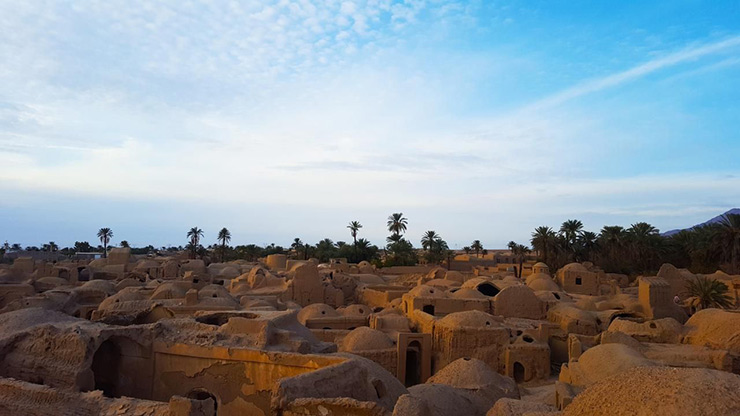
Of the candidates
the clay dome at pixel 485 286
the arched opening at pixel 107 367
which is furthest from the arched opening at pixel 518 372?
the arched opening at pixel 107 367

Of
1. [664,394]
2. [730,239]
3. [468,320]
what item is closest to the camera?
[664,394]

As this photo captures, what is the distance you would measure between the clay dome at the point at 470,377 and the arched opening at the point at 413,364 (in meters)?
3.43

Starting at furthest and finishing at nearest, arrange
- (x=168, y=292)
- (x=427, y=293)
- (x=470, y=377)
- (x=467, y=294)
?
(x=467, y=294) → (x=427, y=293) → (x=168, y=292) → (x=470, y=377)

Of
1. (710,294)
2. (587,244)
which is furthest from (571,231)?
(710,294)

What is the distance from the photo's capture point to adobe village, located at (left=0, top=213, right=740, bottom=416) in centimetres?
849

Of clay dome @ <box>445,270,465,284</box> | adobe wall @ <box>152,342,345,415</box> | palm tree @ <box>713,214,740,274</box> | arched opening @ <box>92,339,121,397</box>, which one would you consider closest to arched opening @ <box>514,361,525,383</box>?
adobe wall @ <box>152,342,345,415</box>

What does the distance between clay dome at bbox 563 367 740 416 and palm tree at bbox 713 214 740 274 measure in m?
38.5

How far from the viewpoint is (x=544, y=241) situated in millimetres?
48906

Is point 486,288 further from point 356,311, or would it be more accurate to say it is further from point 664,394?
point 664,394

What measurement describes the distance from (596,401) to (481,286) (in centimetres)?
2480

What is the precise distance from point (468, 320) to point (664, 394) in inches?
548

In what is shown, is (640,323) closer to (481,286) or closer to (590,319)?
(590,319)

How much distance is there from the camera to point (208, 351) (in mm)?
11531

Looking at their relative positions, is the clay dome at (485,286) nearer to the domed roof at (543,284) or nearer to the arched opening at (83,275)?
the domed roof at (543,284)
